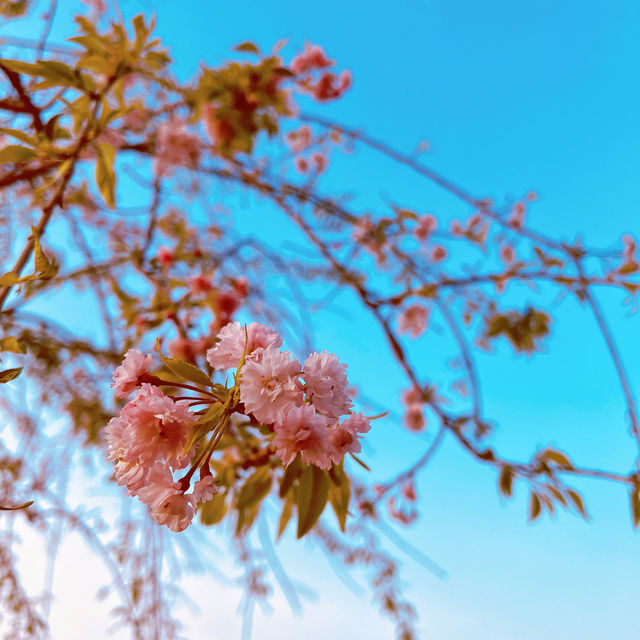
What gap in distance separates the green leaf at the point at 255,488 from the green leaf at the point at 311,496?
198mm

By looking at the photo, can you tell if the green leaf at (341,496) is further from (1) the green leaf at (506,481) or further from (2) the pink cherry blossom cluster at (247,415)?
(1) the green leaf at (506,481)

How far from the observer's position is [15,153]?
61 cm

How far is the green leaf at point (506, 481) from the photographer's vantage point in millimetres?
879

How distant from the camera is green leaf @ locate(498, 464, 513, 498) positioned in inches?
34.6

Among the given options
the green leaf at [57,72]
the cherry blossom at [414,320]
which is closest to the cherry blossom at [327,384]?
the green leaf at [57,72]

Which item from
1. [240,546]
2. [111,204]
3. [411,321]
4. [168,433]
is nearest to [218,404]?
[168,433]

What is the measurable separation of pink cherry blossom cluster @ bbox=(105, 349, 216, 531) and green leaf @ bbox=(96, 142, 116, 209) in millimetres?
425

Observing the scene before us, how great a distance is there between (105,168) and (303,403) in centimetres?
50

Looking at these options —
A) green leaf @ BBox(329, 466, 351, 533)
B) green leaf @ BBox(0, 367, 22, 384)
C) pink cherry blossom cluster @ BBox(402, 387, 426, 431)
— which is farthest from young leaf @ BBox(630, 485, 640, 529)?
pink cherry blossom cluster @ BBox(402, 387, 426, 431)

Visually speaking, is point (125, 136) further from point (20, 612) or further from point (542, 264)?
point (20, 612)

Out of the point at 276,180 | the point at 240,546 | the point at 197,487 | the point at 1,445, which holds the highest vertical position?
the point at 276,180

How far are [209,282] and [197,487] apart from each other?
0.94 m

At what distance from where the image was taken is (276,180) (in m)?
1.52

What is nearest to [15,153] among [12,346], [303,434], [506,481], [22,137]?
[22,137]
